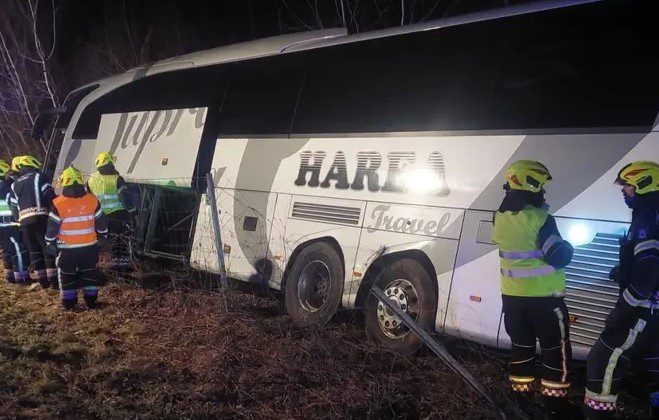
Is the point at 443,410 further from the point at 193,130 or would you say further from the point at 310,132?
the point at 193,130

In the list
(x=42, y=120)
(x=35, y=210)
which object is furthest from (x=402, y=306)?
(x=42, y=120)

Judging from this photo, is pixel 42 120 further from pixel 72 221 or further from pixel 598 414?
pixel 598 414

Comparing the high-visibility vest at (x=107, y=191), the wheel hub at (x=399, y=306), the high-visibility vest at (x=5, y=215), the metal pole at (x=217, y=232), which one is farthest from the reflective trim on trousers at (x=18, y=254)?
the wheel hub at (x=399, y=306)

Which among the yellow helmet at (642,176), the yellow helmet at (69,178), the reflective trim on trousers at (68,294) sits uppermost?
the yellow helmet at (642,176)

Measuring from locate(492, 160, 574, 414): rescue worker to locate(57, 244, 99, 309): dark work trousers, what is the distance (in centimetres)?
509

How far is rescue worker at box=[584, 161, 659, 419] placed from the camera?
3.41m

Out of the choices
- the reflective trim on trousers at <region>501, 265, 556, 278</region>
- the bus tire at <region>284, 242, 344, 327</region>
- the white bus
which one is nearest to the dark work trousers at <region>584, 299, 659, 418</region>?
the white bus

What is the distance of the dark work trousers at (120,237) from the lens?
783 centimetres

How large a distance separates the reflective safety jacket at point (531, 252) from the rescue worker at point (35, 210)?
649cm

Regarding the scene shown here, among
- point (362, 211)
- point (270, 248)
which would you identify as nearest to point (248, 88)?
point (270, 248)

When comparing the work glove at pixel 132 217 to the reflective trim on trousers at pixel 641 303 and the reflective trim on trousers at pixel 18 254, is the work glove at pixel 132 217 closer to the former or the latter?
the reflective trim on trousers at pixel 18 254

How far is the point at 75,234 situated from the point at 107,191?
4.18 feet

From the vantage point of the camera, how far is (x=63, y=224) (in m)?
6.57

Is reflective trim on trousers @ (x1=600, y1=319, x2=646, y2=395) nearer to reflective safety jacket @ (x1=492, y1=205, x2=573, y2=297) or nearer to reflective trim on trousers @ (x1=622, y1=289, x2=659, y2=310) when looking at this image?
reflective trim on trousers @ (x1=622, y1=289, x2=659, y2=310)
